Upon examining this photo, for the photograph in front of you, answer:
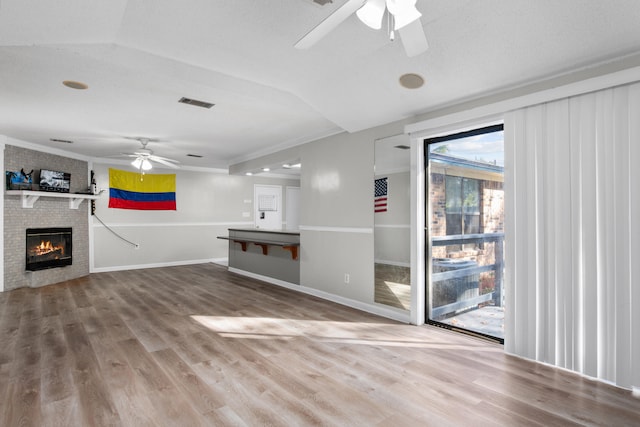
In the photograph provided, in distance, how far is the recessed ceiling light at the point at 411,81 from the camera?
3.07 metres

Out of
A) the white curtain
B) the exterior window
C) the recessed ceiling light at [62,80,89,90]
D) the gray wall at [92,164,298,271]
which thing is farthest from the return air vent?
the gray wall at [92,164,298,271]

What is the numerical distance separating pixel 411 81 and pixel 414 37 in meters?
1.39

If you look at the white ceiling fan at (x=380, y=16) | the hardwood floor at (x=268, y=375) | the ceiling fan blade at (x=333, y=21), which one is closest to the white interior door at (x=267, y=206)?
the hardwood floor at (x=268, y=375)

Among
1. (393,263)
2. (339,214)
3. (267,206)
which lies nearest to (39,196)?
(267,206)

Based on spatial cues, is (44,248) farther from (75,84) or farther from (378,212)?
(378,212)

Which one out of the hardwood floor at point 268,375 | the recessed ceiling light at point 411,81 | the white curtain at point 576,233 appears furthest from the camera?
the recessed ceiling light at point 411,81

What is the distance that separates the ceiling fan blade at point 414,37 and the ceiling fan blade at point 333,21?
11.3 inches

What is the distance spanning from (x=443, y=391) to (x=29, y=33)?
3703 mm

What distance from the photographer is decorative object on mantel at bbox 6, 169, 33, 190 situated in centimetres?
554

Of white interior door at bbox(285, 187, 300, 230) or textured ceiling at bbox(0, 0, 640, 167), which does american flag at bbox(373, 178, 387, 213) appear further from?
white interior door at bbox(285, 187, 300, 230)

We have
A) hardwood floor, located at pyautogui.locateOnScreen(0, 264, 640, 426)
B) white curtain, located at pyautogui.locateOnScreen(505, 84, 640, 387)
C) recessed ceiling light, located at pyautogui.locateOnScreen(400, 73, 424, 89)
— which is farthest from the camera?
recessed ceiling light, located at pyautogui.locateOnScreen(400, 73, 424, 89)

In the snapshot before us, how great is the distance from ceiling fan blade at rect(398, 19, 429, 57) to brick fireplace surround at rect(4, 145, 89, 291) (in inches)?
257

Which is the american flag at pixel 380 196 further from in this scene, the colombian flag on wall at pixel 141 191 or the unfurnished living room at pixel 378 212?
the colombian flag on wall at pixel 141 191

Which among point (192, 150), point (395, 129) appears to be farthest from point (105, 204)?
point (395, 129)
